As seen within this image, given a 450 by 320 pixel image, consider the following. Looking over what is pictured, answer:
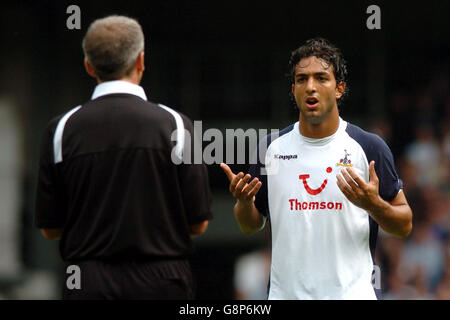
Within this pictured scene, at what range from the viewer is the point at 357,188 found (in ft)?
13.4

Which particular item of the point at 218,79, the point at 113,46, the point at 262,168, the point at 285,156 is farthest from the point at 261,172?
the point at 218,79

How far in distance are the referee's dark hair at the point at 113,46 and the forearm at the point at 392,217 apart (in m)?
1.44

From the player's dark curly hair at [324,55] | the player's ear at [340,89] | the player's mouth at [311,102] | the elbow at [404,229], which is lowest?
the elbow at [404,229]

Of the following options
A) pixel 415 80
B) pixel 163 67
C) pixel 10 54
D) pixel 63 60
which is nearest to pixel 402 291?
pixel 415 80

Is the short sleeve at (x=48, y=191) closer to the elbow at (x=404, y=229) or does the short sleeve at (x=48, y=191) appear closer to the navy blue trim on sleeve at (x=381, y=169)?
the navy blue trim on sleeve at (x=381, y=169)

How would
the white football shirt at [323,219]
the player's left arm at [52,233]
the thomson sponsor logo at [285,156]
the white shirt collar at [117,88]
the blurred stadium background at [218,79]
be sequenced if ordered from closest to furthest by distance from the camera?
the white shirt collar at [117,88], the player's left arm at [52,233], the white football shirt at [323,219], the thomson sponsor logo at [285,156], the blurred stadium background at [218,79]

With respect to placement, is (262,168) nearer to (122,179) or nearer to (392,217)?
(392,217)

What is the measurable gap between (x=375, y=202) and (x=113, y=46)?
152 centimetres

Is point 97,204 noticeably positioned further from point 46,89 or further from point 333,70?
point 46,89

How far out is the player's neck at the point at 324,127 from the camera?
14.9 feet

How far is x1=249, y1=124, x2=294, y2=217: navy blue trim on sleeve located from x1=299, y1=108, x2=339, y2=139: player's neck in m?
0.20

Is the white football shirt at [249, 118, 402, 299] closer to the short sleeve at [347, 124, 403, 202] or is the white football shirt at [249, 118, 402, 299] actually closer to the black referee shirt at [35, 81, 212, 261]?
the short sleeve at [347, 124, 403, 202]

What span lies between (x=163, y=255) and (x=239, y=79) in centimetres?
773

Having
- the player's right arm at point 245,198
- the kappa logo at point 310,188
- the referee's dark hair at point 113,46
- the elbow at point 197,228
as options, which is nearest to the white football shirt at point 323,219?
the kappa logo at point 310,188
